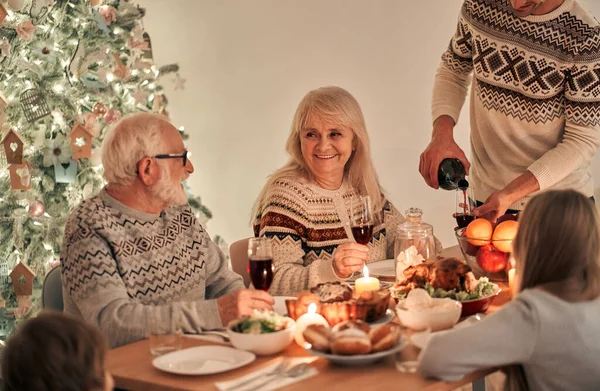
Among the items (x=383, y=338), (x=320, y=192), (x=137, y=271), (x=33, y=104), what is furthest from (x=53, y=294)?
(x=33, y=104)

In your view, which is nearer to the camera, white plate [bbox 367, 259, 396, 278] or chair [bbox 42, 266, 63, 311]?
chair [bbox 42, 266, 63, 311]

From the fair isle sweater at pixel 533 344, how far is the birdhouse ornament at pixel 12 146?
10.6ft

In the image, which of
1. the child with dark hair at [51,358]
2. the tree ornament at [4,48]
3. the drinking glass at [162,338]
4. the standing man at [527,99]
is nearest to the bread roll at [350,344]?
the drinking glass at [162,338]

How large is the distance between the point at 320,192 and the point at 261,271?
905 millimetres

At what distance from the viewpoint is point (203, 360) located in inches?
71.3

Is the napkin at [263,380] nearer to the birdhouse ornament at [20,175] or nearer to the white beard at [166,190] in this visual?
the white beard at [166,190]

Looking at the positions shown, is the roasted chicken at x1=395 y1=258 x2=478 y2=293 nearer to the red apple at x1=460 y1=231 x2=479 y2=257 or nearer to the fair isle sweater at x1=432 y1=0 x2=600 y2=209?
the red apple at x1=460 y1=231 x2=479 y2=257

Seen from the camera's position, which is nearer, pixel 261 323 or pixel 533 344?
pixel 533 344

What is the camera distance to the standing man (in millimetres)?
2781

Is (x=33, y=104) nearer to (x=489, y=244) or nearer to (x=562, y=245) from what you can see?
(x=489, y=244)

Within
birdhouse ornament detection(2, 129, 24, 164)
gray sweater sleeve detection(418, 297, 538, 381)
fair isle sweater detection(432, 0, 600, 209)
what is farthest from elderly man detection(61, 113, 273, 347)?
birdhouse ornament detection(2, 129, 24, 164)

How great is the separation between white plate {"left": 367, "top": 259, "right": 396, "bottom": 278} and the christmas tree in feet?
7.71

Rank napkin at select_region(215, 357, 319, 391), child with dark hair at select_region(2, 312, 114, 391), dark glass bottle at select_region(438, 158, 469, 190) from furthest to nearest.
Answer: dark glass bottle at select_region(438, 158, 469, 190) → napkin at select_region(215, 357, 319, 391) → child with dark hair at select_region(2, 312, 114, 391)

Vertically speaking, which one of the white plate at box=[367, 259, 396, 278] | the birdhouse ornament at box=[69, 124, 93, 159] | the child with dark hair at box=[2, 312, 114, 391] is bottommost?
the white plate at box=[367, 259, 396, 278]
